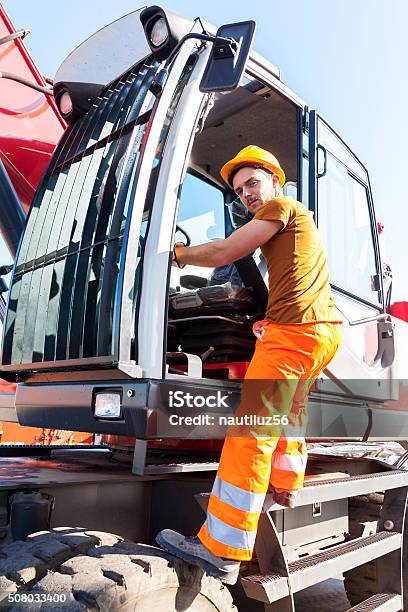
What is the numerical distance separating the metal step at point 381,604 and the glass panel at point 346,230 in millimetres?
1659

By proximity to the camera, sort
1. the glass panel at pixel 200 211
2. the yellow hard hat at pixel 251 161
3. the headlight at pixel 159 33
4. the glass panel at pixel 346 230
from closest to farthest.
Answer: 1. the yellow hard hat at pixel 251 161
2. the headlight at pixel 159 33
3. the glass panel at pixel 346 230
4. the glass panel at pixel 200 211

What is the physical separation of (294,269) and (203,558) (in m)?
1.15

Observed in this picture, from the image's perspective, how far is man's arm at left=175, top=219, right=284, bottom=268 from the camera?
2404 millimetres

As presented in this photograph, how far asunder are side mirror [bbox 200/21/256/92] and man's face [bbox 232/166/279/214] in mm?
378

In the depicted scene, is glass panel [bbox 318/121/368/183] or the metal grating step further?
glass panel [bbox 318/121/368/183]

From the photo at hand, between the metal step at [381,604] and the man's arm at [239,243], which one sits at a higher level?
the man's arm at [239,243]

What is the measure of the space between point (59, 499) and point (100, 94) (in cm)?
212

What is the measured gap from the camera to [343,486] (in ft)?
9.64

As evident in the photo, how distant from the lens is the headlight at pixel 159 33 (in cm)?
279

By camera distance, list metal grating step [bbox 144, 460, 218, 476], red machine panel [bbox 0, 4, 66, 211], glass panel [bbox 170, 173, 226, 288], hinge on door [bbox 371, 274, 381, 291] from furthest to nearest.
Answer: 1. red machine panel [bbox 0, 4, 66, 211]
2. glass panel [bbox 170, 173, 226, 288]
3. hinge on door [bbox 371, 274, 381, 291]
4. metal grating step [bbox 144, 460, 218, 476]

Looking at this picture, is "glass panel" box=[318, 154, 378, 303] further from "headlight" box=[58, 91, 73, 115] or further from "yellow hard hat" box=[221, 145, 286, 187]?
"headlight" box=[58, 91, 73, 115]

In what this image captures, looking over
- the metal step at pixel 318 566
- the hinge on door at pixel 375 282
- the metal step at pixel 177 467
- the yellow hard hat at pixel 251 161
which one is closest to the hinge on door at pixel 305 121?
the yellow hard hat at pixel 251 161

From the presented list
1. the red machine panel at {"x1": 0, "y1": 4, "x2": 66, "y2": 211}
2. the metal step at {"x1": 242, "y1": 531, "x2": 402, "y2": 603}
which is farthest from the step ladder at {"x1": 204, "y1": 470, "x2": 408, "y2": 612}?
the red machine panel at {"x1": 0, "y1": 4, "x2": 66, "y2": 211}

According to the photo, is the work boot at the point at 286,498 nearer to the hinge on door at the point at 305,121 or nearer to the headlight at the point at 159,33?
the hinge on door at the point at 305,121
